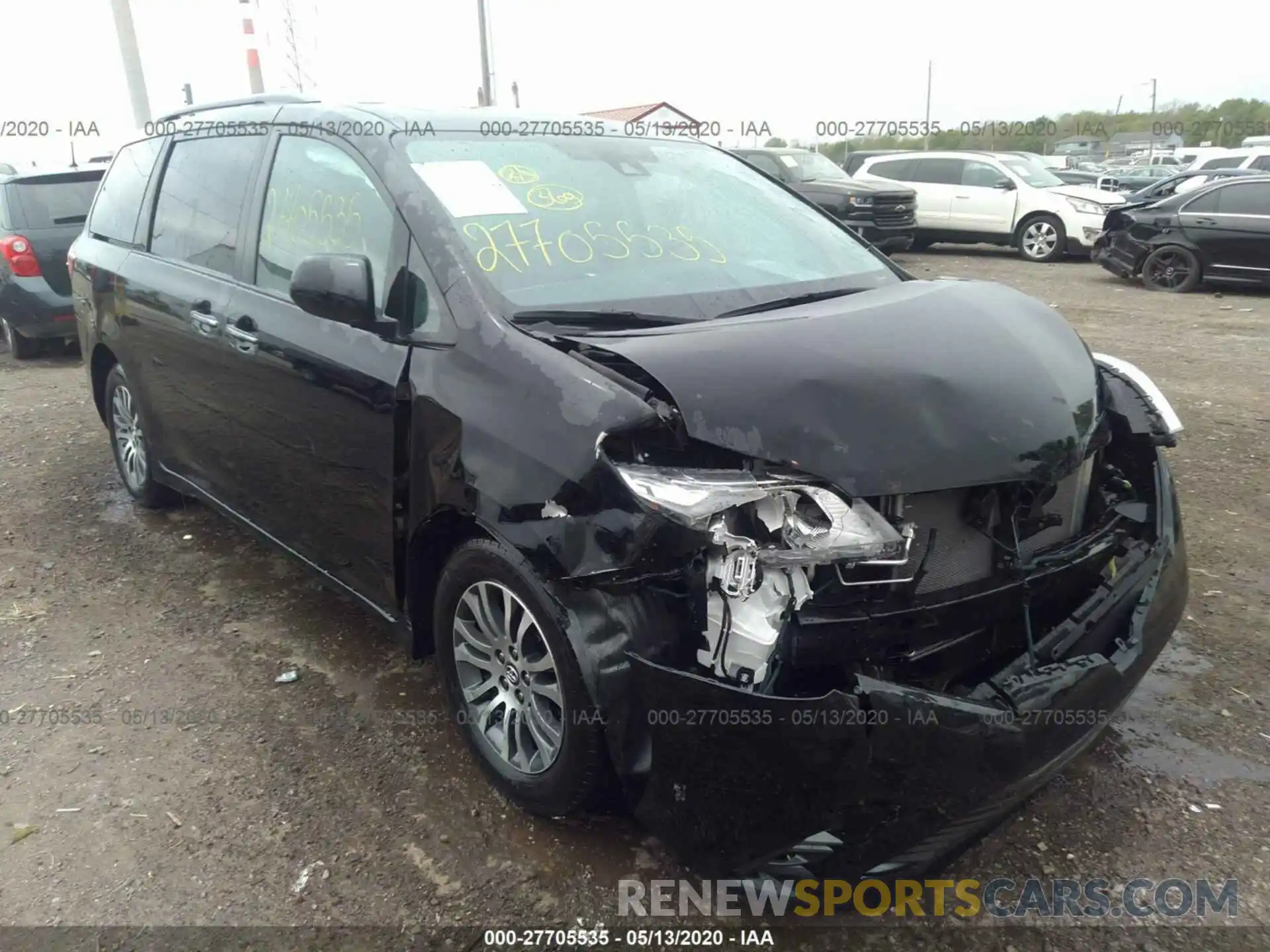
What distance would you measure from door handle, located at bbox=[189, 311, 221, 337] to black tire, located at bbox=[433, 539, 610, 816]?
153 cm

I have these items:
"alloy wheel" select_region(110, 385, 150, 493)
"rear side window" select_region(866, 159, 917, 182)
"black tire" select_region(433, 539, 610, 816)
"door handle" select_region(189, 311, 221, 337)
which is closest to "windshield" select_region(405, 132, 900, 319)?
"black tire" select_region(433, 539, 610, 816)

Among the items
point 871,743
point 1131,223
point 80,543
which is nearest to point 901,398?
point 871,743

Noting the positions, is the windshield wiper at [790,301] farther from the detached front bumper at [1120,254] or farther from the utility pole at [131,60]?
the utility pole at [131,60]

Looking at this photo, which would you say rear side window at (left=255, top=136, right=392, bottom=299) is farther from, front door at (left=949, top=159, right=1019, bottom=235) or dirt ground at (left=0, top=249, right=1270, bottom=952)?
front door at (left=949, top=159, right=1019, bottom=235)

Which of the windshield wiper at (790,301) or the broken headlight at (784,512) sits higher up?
the windshield wiper at (790,301)

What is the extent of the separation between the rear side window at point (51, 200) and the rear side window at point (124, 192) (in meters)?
3.88

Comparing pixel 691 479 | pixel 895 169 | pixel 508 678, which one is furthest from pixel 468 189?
pixel 895 169

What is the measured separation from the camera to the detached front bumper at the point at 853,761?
1844 millimetres

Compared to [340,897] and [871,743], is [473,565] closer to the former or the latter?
[340,897]

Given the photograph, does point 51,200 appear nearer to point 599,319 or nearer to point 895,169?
point 599,319

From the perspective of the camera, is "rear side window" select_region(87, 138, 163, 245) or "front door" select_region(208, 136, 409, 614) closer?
"front door" select_region(208, 136, 409, 614)

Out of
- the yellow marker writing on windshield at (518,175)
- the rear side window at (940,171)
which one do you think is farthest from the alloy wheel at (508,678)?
the rear side window at (940,171)

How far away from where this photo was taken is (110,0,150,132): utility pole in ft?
44.1

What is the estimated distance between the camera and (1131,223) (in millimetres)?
11898
